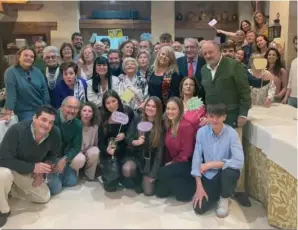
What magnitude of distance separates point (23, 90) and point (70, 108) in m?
0.52

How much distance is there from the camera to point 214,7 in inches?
292

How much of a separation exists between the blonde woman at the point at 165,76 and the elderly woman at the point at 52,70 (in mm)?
941

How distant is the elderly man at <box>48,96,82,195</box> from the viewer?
10.4 ft

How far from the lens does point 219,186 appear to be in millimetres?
2857

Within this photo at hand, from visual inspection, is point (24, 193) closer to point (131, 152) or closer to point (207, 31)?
point (131, 152)

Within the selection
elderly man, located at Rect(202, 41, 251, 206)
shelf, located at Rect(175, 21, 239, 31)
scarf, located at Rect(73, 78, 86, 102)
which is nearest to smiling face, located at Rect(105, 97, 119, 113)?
scarf, located at Rect(73, 78, 86, 102)

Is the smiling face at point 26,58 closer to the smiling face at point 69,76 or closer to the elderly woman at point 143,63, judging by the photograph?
the smiling face at point 69,76

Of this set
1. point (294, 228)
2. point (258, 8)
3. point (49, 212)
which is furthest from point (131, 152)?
point (258, 8)

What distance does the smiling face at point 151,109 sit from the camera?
3100 millimetres

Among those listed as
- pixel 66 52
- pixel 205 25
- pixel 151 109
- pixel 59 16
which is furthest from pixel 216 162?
pixel 59 16

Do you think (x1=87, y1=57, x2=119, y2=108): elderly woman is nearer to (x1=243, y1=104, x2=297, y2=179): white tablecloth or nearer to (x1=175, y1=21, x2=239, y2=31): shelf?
(x1=243, y1=104, x2=297, y2=179): white tablecloth

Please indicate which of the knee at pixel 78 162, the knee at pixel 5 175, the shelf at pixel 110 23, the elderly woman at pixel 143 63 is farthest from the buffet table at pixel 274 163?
the shelf at pixel 110 23

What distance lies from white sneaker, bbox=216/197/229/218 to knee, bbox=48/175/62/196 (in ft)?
4.43

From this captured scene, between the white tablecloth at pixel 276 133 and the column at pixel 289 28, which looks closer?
the white tablecloth at pixel 276 133
